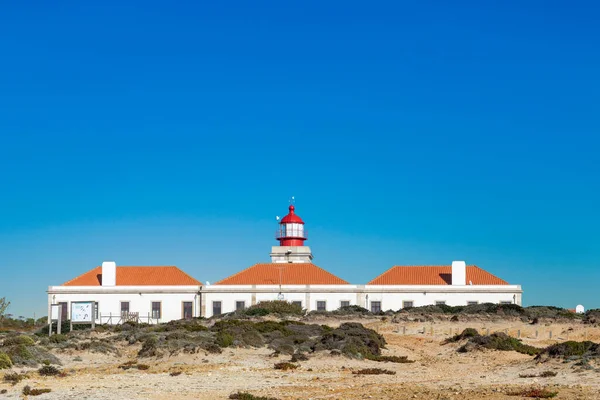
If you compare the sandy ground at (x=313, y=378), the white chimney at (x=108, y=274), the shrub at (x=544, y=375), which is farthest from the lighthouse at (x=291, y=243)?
the shrub at (x=544, y=375)

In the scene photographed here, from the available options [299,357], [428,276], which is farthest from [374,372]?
[428,276]

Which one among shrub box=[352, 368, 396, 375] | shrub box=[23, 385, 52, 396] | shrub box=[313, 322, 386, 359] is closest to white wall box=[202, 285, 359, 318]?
shrub box=[313, 322, 386, 359]

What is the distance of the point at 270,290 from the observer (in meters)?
54.3

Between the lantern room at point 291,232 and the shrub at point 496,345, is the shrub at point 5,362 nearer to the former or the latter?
the shrub at point 496,345

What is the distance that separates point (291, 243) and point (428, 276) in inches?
474

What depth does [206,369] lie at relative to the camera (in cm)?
2245

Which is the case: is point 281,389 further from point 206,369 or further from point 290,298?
point 290,298

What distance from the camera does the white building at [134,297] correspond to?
180ft

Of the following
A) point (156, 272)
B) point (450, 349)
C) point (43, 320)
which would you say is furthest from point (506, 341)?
point (43, 320)

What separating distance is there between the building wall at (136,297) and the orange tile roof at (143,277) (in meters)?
0.75

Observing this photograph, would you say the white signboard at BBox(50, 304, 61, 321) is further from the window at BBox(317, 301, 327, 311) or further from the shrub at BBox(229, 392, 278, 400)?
the shrub at BBox(229, 392, 278, 400)

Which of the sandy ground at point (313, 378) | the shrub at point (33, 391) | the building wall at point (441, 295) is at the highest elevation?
the building wall at point (441, 295)

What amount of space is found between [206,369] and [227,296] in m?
32.5

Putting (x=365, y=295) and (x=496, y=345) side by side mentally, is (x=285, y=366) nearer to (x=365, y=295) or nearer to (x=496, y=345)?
(x=496, y=345)
